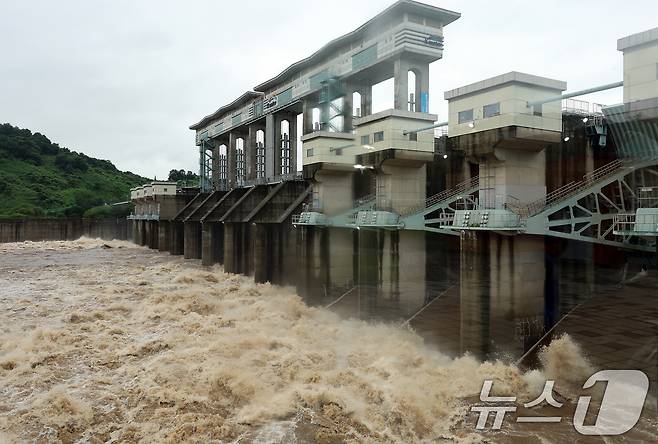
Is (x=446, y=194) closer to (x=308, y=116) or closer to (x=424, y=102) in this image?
(x=424, y=102)

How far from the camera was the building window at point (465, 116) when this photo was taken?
15.2 metres

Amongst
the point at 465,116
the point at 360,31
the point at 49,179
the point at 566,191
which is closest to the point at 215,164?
the point at 360,31

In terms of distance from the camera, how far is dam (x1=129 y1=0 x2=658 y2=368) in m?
14.1

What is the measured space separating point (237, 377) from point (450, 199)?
9926 millimetres

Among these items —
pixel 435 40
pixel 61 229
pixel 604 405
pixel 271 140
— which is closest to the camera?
pixel 604 405

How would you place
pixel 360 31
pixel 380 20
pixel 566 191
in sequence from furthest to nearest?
pixel 360 31 < pixel 380 20 < pixel 566 191

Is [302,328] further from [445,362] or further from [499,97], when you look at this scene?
[499,97]

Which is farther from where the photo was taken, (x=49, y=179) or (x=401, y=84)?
(x=49, y=179)

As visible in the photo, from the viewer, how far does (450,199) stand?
18.7m

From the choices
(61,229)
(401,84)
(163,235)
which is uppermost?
(401,84)

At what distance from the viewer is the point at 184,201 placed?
162 ft

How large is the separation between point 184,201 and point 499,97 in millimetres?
40032

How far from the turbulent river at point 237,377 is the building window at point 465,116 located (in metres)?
6.94

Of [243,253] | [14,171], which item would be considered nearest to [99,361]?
[243,253]
